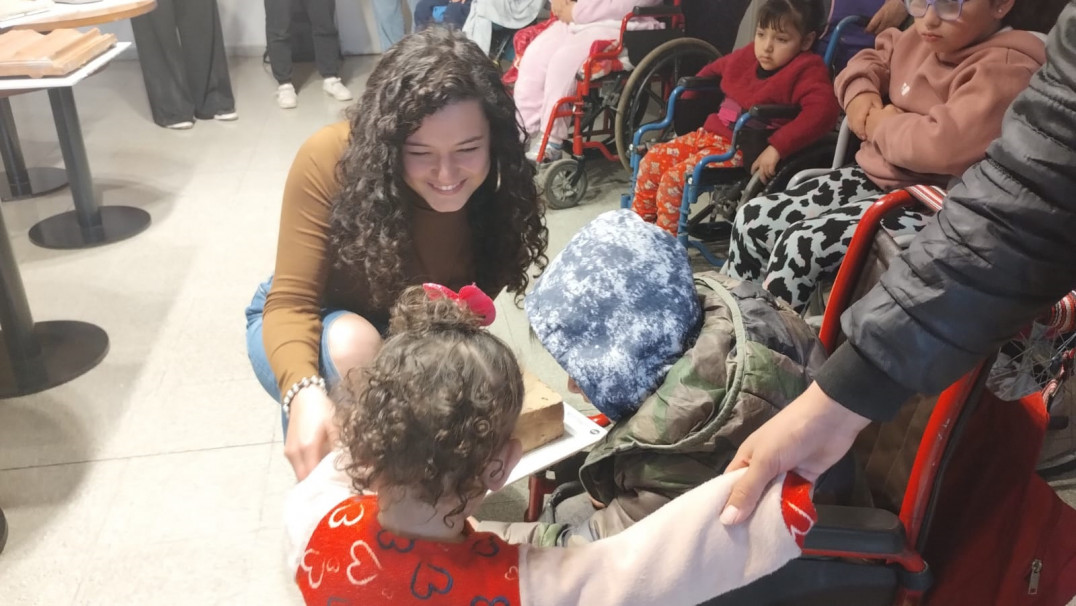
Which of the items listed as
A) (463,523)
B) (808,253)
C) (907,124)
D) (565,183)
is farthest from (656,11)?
(463,523)

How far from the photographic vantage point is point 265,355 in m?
1.42

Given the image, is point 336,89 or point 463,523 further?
point 336,89

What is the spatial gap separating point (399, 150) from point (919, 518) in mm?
901

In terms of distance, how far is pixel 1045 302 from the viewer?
0.74 m

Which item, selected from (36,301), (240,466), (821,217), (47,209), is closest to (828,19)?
(821,217)

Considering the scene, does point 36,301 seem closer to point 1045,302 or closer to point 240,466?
point 240,466

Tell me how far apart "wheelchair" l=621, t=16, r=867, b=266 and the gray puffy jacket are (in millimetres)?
1513

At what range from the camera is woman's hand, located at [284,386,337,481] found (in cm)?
114

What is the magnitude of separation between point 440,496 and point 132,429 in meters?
1.50

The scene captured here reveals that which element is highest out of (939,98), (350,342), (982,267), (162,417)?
(982,267)

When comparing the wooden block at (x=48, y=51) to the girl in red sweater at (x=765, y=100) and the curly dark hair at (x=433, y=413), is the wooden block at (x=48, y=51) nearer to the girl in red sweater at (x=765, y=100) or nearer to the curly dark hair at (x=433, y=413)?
the girl in red sweater at (x=765, y=100)

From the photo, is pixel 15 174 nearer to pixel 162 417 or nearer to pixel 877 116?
pixel 162 417

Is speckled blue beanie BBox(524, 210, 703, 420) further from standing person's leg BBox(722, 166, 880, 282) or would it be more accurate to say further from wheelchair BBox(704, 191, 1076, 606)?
standing person's leg BBox(722, 166, 880, 282)

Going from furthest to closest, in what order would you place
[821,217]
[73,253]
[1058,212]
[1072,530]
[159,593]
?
[73,253], [821,217], [159,593], [1072,530], [1058,212]
